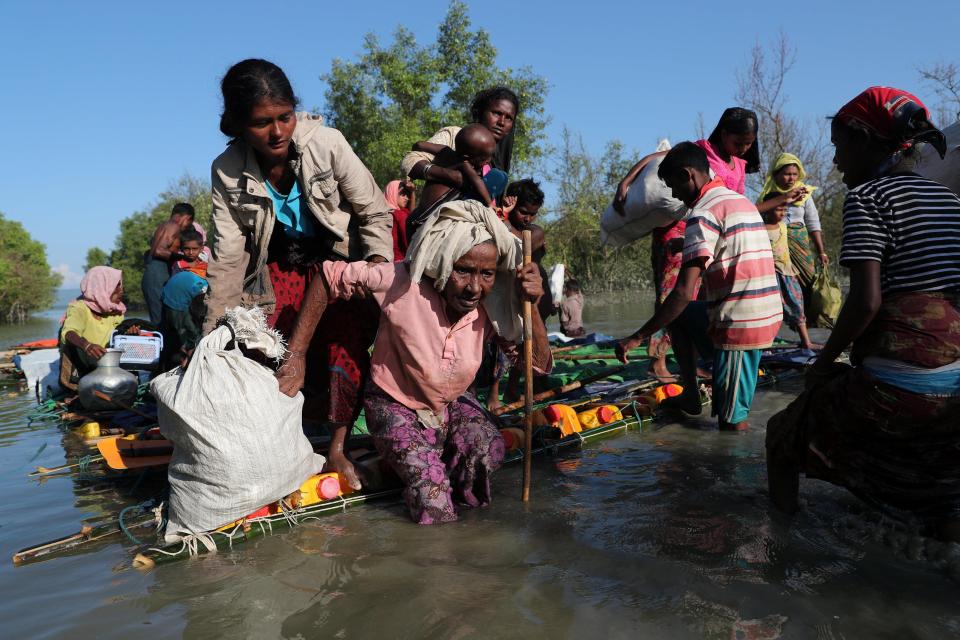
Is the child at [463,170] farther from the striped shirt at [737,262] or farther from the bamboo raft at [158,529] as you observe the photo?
the bamboo raft at [158,529]

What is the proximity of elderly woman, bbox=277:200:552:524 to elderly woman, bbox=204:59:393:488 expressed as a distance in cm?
28

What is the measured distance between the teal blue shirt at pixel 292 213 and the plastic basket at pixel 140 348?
3.49m

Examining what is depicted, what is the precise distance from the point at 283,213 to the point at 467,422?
1320 millimetres

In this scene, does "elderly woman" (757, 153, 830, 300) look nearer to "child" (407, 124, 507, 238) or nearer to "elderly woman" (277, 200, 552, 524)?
"child" (407, 124, 507, 238)

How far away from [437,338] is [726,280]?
1.76 metres

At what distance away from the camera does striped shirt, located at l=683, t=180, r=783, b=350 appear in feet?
12.0

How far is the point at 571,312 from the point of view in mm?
9602

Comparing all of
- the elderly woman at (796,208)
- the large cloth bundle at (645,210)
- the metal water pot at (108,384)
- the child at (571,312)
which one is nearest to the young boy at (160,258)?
the metal water pot at (108,384)

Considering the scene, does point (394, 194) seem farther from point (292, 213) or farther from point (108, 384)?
point (108, 384)

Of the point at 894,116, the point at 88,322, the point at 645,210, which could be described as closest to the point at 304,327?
the point at 894,116

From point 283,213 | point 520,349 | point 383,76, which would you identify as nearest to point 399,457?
point 520,349

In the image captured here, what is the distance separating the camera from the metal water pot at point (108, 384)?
548cm

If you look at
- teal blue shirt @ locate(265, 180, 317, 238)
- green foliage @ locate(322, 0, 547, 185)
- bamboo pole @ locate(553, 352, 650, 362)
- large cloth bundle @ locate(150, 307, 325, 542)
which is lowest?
bamboo pole @ locate(553, 352, 650, 362)

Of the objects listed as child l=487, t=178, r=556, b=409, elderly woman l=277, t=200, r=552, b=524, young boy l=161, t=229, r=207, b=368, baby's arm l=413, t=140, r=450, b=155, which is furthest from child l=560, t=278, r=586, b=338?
elderly woman l=277, t=200, r=552, b=524
